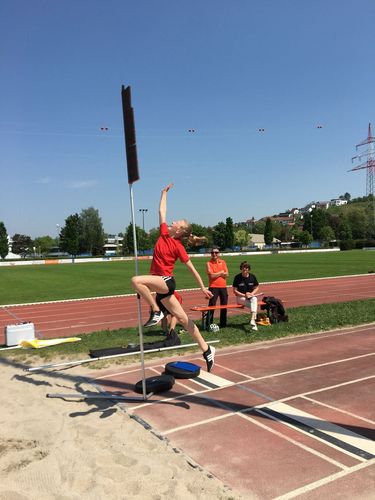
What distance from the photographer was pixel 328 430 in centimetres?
397

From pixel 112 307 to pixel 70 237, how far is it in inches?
3548

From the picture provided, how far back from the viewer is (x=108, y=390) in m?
5.39

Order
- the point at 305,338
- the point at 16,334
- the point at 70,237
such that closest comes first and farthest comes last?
the point at 305,338
the point at 16,334
the point at 70,237

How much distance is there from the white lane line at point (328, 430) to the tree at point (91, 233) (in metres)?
106

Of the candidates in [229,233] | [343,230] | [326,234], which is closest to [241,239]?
[229,233]

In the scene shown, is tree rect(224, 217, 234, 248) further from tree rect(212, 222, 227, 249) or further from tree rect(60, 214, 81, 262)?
tree rect(60, 214, 81, 262)

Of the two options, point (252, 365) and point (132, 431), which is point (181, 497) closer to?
point (132, 431)

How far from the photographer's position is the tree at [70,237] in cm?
10012

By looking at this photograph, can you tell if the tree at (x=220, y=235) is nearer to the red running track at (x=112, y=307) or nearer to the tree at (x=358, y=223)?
the tree at (x=358, y=223)

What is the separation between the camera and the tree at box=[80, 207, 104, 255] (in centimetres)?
10700

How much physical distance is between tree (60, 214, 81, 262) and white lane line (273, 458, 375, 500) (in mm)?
101078

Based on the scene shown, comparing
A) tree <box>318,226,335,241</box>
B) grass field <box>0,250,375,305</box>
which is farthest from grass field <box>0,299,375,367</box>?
tree <box>318,226,335,241</box>

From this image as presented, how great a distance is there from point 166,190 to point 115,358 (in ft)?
10.6

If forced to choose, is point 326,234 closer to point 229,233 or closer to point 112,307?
point 229,233
